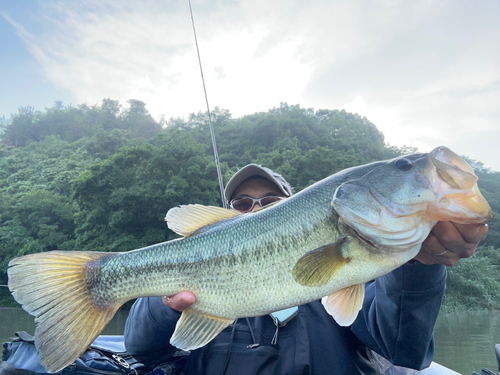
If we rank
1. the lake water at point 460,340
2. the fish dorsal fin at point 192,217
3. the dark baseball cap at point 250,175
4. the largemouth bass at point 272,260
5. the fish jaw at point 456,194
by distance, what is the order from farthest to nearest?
the lake water at point 460,340
the dark baseball cap at point 250,175
the fish dorsal fin at point 192,217
the largemouth bass at point 272,260
the fish jaw at point 456,194

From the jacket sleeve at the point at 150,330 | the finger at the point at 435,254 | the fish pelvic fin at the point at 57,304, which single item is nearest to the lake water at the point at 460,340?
the finger at the point at 435,254

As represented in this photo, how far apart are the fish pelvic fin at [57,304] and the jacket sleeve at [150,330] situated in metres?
0.36

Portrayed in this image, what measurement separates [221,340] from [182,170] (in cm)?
2019

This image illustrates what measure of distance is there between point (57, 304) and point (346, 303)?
4.79ft

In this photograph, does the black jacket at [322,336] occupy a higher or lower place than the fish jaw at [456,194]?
lower

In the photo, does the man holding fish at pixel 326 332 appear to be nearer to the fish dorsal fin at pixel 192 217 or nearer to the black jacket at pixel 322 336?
the black jacket at pixel 322 336

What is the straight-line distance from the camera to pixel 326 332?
7.48ft

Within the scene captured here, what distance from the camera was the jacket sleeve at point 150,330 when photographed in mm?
1986


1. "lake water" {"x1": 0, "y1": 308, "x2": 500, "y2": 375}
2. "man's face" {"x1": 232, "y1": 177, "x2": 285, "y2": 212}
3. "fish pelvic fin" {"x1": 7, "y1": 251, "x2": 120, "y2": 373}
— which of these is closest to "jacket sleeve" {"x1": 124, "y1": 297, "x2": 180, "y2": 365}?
"fish pelvic fin" {"x1": 7, "y1": 251, "x2": 120, "y2": 373}

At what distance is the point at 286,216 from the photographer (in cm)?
166

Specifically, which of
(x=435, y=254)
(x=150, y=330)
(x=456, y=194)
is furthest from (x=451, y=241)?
(x=150, y=330)

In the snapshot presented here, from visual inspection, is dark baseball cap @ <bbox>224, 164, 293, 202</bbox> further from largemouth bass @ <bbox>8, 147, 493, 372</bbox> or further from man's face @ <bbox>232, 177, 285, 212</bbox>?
largemouth bass @ <bbox>8, 147, 493, 372</bbox>

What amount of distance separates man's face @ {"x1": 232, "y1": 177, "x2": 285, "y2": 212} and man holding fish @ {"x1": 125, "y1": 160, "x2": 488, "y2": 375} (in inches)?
54.0

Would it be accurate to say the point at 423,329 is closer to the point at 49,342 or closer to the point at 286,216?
the point at 286,216
